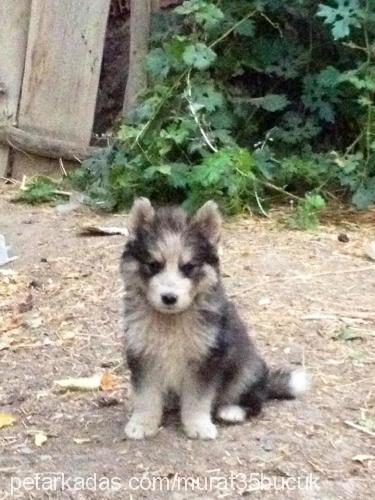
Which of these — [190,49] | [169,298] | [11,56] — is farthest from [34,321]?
[11,56]

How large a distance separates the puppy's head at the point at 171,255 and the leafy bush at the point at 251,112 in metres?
2.56

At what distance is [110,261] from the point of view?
5.76 meters

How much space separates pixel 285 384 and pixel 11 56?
410cm

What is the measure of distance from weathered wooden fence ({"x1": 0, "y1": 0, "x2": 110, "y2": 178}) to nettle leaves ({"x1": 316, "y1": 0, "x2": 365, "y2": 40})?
1.54 meters

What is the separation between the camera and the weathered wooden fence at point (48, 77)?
736 cm

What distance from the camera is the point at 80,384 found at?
4.30 meters

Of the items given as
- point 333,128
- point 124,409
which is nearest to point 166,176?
point 333,128

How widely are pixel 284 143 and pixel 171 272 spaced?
348 centimetres

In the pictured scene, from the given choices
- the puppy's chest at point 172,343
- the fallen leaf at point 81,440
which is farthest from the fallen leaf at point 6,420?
the puppy's chest at point 172,343

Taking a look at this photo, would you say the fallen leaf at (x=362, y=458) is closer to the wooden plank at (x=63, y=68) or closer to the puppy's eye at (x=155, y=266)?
the puppy's eye at (x=155, y=266)

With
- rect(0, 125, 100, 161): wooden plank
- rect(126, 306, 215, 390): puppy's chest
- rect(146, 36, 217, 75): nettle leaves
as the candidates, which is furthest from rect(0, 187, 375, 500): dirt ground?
rect(146, 36, 217, 75): nettle leaves

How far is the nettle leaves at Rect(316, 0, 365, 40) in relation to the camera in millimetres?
6426

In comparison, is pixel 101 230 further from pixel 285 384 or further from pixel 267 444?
pixel 267 444

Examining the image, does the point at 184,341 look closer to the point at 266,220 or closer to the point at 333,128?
the point at 266,220
